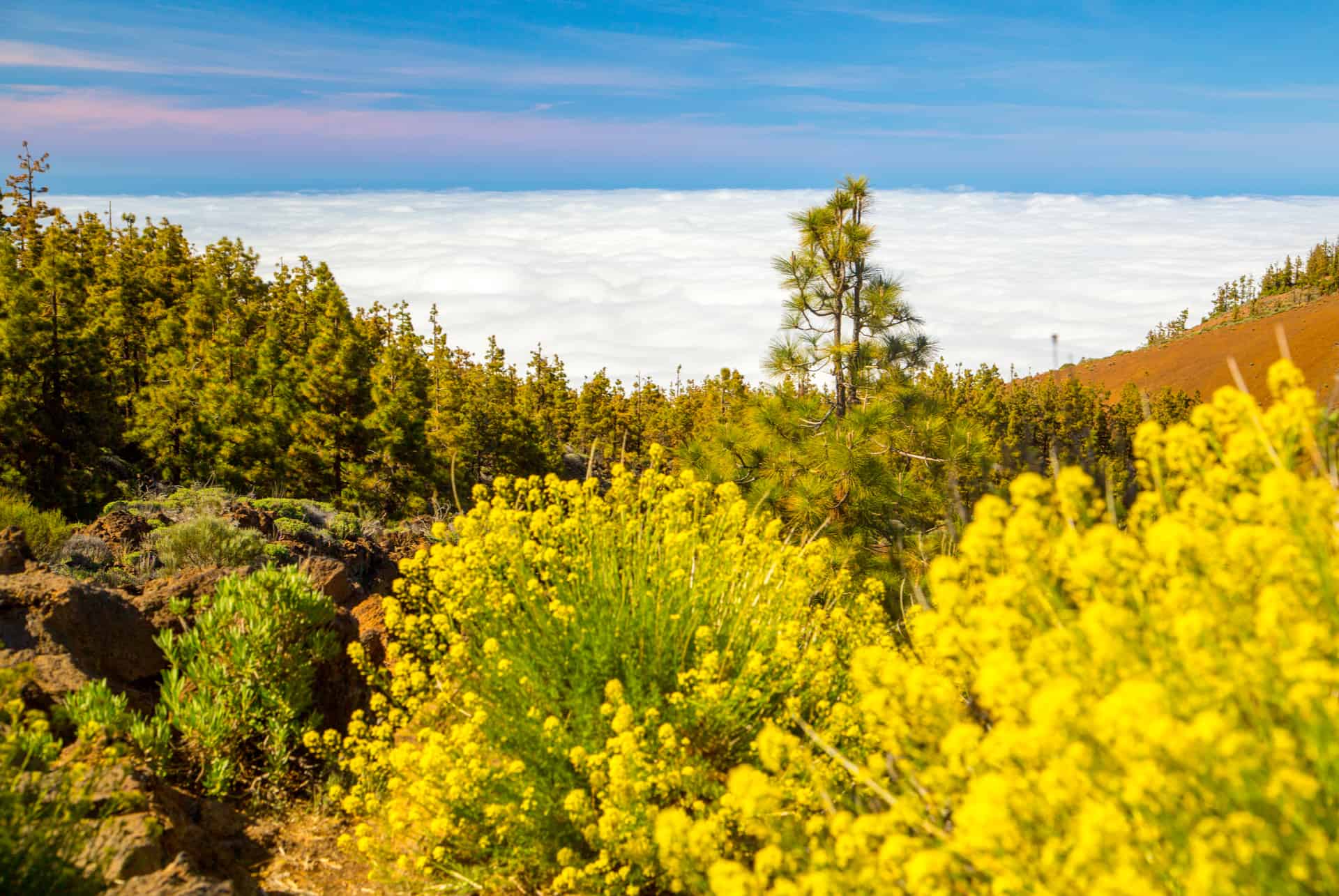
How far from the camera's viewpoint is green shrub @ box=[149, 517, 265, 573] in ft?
27.5

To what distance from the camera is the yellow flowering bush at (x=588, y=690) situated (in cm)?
422

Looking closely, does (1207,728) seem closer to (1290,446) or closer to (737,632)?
(1290,446)

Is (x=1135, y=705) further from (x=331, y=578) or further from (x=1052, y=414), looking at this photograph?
(x=1052, y=414)

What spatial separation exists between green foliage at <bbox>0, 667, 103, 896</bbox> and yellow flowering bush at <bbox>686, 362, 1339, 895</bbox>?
2159mm

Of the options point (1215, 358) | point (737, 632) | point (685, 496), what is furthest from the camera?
point (1215, 358)

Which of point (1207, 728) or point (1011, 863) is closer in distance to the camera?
point (1207, 728)

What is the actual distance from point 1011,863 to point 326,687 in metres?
5.28

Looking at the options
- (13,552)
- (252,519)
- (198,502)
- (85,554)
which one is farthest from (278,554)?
(198,502)

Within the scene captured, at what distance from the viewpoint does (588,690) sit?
15.3 ft

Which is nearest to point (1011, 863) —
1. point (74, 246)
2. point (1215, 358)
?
point (74, 246)

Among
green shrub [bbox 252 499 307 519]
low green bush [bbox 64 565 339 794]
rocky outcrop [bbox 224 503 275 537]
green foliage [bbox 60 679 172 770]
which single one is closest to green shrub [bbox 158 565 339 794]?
low green bush [bbox 64 565 339 794]

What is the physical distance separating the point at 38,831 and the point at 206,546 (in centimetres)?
576

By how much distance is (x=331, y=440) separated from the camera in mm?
27812

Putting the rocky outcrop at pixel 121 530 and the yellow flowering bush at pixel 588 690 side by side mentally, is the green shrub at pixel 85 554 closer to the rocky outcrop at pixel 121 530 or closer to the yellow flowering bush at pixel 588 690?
the rocky outcrop at pixel 121 530
